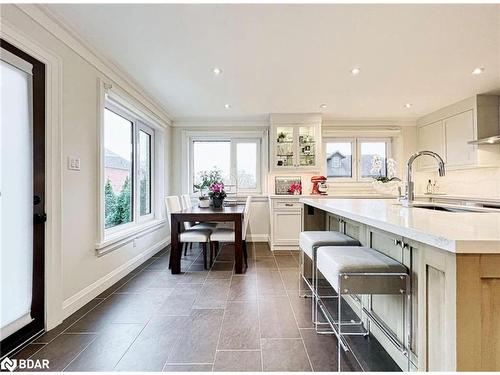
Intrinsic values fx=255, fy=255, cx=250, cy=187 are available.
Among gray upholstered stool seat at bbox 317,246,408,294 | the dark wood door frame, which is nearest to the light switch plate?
the dark wood door frame

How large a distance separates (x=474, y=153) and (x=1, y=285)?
5156mm

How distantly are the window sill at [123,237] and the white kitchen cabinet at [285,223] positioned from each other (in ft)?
6.24

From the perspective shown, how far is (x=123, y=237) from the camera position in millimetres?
2895

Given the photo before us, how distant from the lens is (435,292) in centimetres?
92

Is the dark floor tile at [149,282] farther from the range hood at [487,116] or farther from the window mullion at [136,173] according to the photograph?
the range hood at [487,116]

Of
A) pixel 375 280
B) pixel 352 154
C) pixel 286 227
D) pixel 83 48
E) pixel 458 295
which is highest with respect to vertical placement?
pixel 83 48

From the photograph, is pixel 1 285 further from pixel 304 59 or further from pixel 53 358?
pixel 304 59

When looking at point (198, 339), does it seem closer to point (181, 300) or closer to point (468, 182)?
point (181, 300)

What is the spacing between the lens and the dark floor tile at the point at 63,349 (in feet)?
4.88

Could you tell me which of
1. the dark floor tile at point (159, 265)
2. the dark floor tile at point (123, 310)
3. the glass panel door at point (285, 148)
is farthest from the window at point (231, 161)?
the dark floor tile at point (123, 310)

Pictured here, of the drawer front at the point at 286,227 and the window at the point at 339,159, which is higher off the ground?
the window at the point at 339,159

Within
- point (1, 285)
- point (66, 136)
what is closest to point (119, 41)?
point (66, 136)

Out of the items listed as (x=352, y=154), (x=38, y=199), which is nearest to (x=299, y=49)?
(x=38, y=199)

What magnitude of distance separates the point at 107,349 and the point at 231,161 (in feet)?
12.1
